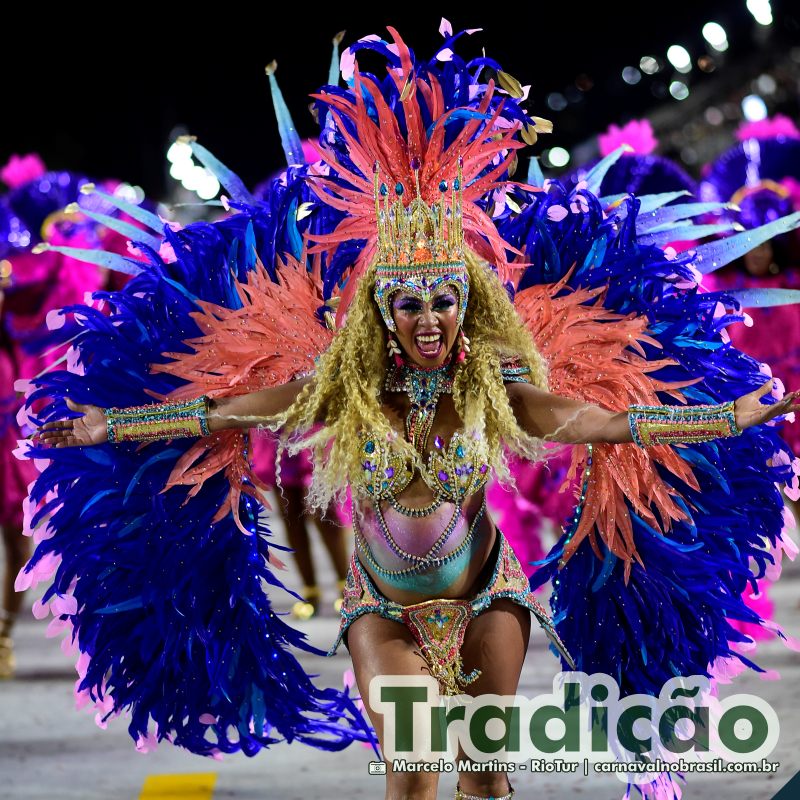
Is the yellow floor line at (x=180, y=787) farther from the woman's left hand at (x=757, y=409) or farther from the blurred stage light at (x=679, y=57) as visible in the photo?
the blurred stage light at (x=679, y=57)

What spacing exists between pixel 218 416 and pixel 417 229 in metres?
0.70

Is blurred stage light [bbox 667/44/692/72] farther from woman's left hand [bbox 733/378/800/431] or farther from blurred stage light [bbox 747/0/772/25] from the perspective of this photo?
woman's left hand [bbox 733/378/800/431]

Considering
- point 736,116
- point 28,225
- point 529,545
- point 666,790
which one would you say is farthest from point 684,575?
point 736,116

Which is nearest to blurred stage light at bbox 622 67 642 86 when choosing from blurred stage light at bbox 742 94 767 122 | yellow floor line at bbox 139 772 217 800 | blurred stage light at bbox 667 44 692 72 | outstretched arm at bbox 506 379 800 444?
blurred stage light at bbox 667 44 692 72

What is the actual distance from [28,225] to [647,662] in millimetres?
5145

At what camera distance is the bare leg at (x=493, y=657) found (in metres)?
3.36

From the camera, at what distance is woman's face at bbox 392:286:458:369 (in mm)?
3357

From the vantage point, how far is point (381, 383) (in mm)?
3506

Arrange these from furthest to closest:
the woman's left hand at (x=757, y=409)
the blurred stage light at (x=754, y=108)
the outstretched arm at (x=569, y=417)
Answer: the blurred stage light at (x=754, y=108)
the outstretched arm at (x=569, y=417)
the woman's left hand at (x=757, y=409)

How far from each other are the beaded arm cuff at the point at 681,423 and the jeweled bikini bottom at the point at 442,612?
1.66ft

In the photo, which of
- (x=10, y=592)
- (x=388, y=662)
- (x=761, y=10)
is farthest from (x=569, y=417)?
(x=761, y=10)

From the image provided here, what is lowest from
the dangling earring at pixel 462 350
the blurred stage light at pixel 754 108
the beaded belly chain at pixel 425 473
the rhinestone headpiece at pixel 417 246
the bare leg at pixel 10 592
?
the bare leg at pixel 10 592

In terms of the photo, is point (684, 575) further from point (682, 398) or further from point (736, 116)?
point (736, 116)

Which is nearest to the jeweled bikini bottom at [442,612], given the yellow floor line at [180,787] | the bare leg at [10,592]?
the yellow floor line at [180,787]
